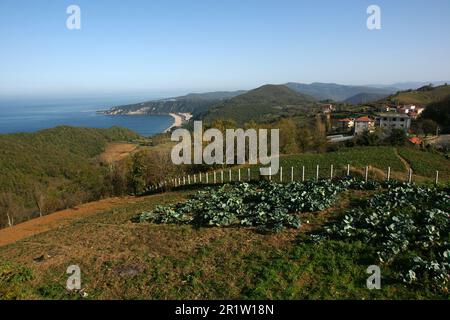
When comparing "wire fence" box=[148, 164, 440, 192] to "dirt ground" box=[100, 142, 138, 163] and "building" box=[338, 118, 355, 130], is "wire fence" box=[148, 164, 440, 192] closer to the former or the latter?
"building" box=[338, 118, 355, 130]

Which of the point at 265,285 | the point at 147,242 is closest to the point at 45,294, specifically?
the point at 147,242

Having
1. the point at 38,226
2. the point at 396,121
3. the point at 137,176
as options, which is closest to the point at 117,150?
the point at 396,121

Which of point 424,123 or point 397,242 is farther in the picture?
point 424,123

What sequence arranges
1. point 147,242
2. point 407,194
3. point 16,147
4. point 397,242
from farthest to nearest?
1. point 16,147
2. point 407,194
3. point 147,242
4. point 397,242

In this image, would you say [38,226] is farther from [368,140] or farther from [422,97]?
[422,97]

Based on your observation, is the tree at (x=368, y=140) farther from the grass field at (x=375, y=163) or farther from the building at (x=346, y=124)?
the building at (x=346, y=124)

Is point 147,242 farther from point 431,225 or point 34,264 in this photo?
point 431,225

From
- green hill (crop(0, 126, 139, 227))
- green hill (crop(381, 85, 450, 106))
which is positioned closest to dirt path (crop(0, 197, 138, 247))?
green hill (crop(0, 126, 139, 227))
